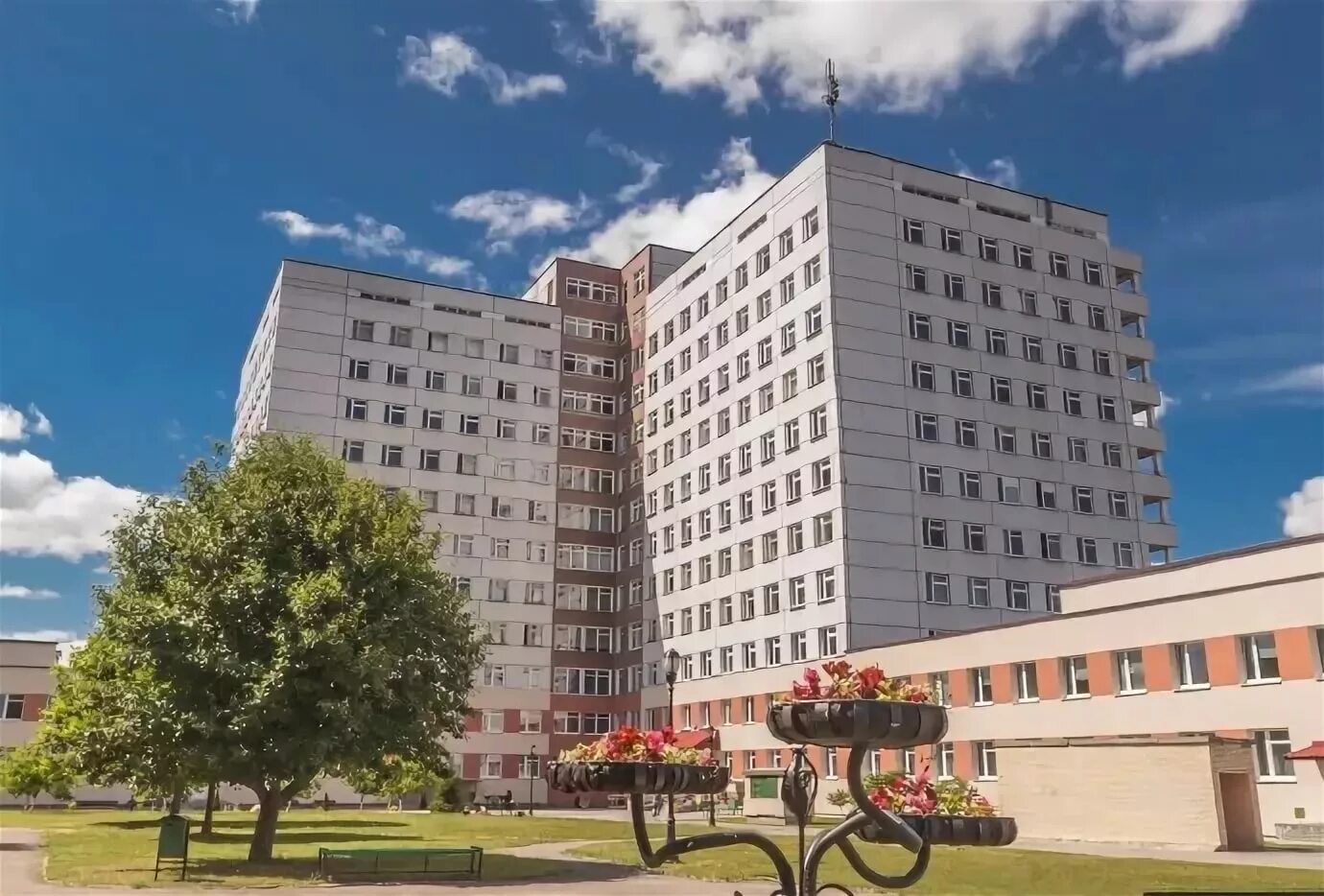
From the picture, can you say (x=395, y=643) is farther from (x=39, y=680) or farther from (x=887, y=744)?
(x=39, y=680)

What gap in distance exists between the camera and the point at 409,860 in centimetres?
Answer: 2647

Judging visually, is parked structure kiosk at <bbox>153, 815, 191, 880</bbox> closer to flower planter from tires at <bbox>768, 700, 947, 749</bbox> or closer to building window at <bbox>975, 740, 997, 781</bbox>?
flower planter from tires at <bbox>768, 700, 947, 749</bbox>

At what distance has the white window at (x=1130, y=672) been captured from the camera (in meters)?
41.1

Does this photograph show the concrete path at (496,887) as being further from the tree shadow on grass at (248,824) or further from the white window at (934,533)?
the white window at (934,533)

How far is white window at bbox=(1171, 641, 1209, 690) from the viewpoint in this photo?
38.7m

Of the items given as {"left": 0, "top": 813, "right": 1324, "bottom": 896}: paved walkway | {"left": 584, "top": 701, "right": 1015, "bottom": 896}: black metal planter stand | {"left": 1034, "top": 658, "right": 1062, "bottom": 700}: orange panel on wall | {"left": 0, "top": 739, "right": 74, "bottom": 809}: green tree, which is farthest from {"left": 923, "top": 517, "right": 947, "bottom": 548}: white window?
{"left": 584, "top": 701, "right": 1015, "bottom": 896}: black metal planter stand

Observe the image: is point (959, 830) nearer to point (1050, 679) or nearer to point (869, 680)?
point (869, 680)

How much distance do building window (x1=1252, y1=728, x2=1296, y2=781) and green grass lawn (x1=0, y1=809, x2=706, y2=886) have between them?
19569 millimetres

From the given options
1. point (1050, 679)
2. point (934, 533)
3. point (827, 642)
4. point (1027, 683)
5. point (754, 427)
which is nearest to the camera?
point (1050, 679)

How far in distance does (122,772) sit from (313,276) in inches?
2239

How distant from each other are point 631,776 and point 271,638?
22853mm

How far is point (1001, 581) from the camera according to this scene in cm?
→ 6000

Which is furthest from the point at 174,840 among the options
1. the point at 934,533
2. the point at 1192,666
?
the point at 934,533

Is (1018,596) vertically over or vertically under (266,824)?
over
